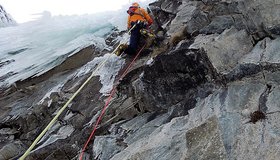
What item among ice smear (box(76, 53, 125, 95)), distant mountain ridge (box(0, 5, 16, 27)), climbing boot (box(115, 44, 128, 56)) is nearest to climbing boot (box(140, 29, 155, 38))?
climbing boot (box(115, 44, 128, 56))

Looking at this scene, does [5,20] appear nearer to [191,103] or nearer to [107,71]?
[107,71]

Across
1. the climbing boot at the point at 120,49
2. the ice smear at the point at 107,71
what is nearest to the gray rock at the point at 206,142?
the ice smear at the point at 107,71

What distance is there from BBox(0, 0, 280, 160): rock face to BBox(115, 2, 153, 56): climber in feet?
2.09

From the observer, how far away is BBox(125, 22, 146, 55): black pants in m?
8.84

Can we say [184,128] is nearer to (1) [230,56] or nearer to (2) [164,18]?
(1) [230,56]

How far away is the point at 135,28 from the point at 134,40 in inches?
16.5

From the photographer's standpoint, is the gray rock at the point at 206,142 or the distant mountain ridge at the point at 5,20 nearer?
the gray rock at the point at 206,142

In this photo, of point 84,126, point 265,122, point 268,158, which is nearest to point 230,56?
point 265,122

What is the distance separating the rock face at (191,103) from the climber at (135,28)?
0.64 m

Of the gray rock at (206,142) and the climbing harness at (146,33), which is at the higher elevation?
the climbing harness at (146,33)

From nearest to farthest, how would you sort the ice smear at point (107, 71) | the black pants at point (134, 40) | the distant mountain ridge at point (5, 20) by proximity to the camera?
the ice smear at point (107, 71) → the black pants at point (134, 40) → the distant mountain ridge at point (5, 20)

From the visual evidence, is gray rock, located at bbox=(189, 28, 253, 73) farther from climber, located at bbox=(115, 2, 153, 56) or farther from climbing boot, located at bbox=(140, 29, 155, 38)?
climber, located at bbox=(115, 2, 153, 56)

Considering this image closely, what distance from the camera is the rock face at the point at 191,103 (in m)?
4.01

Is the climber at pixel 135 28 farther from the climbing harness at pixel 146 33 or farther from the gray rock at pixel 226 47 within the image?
the gray rock at pixel 226 47
